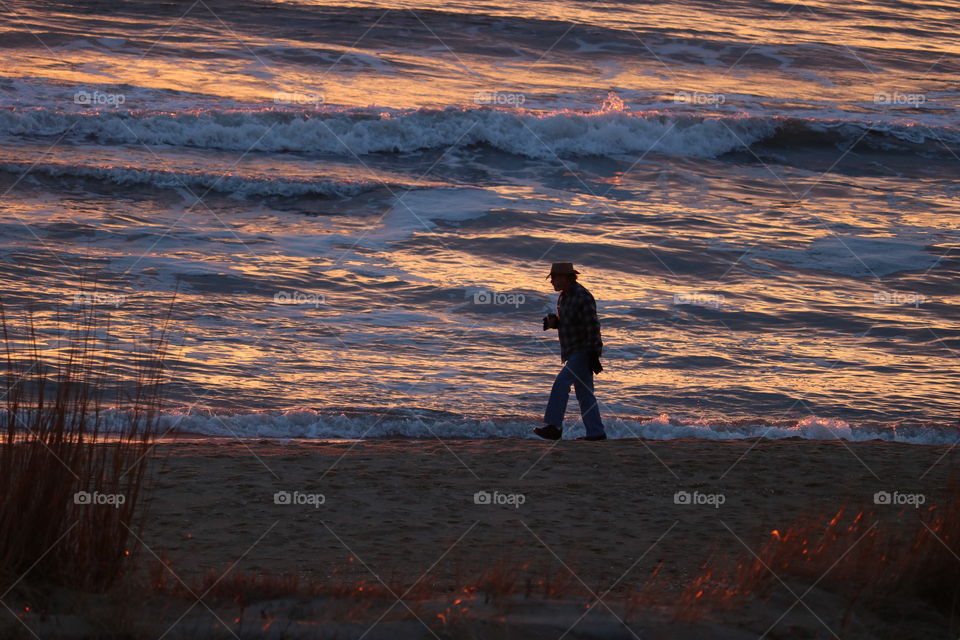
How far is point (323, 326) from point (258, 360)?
162 cm

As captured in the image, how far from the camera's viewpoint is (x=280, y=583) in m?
4.80

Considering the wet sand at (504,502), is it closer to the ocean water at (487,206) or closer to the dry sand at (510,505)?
the dry sand at (510,505)

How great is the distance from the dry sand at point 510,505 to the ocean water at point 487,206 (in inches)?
38.7

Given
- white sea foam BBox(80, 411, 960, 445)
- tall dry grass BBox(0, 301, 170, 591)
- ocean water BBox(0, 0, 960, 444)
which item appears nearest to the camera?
tall dry grass BBox(0, 301, 170, 591)

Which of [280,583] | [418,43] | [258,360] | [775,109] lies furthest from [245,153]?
[280,583]

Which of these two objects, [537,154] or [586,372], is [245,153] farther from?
[586,372]

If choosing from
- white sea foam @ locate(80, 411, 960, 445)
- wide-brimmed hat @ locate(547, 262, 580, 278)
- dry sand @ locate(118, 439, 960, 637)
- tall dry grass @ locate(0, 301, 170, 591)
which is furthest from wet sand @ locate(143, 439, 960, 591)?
wide-brimmed hat @ locate(547, 262, 580, 278)

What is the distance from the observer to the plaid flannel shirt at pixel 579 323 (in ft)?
32.2

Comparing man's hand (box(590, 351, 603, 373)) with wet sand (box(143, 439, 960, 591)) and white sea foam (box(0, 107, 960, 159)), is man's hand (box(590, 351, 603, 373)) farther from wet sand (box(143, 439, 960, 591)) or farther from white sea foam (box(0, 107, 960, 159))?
white sea foam (box(0, 107, 960, 159))

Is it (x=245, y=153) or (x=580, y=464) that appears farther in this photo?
(x=245, y=153)

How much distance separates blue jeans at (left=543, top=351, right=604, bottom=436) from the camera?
970 cm

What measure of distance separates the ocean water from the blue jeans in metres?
0.53

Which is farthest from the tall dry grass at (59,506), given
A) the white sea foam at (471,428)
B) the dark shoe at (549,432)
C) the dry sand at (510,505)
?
the dark shoe at (549,432)

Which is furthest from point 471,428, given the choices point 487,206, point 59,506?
point 487,206
